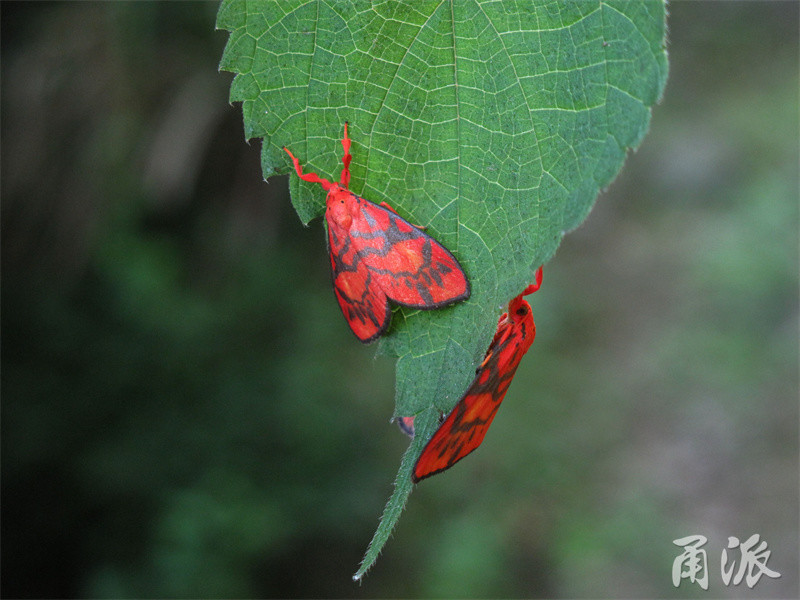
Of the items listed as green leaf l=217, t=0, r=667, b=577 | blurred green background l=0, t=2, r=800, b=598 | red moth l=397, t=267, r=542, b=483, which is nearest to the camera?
green leaf l=217, t=0, r=667, b=577

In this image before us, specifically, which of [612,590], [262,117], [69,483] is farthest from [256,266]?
[262,117]

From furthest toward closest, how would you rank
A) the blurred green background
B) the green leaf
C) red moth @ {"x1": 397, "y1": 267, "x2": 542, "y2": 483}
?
the blurred green background
red moth @ {"x1": 397, "y1": 267, "x2": 542, "y2": 483}
the green leaf

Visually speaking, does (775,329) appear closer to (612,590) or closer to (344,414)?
(612,590)

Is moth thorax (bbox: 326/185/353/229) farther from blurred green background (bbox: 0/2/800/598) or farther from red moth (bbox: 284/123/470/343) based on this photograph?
blurred green background (bbox: 0/2/800/598)

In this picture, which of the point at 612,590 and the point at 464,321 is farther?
the point at 612,590

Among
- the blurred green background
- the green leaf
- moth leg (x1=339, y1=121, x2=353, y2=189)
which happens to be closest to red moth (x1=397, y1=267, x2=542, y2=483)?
the green leaf

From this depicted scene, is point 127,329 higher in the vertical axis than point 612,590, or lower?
higher

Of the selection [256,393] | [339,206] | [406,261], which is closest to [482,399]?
[406,261]
